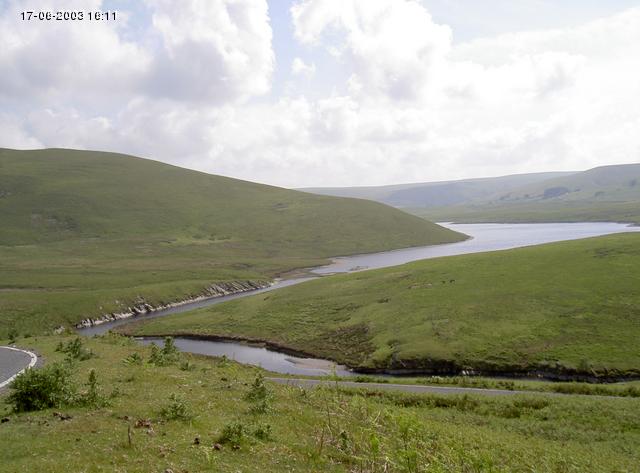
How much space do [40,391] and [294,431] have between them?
12.1 meters

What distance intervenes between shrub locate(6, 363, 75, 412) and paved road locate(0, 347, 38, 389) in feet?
31.0

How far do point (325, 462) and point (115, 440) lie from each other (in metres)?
8.22

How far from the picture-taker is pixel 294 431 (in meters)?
22.8

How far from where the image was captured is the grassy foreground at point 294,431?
16.9 metres

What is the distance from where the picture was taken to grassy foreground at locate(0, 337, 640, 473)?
1691 cm

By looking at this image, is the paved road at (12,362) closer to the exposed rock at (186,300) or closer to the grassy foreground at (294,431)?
the grassy foreground at (294,431)

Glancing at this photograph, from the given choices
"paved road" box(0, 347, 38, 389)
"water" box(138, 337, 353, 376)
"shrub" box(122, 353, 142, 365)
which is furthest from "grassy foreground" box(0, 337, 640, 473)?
"water" box(138, 337, 353, 376)

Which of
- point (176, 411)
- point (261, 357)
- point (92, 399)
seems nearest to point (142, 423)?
point (176, 411)

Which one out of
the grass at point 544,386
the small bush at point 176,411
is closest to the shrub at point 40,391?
the small bush at point 176,411

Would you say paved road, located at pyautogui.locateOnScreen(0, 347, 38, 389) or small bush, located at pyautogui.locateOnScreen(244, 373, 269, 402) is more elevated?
small bush, located at pyautogui.locateOnScreen(244, 373, 269, 402)

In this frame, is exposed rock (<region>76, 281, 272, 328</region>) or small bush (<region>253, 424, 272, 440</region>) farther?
exposed rock (<region>76, 281, 272, 328</region>)

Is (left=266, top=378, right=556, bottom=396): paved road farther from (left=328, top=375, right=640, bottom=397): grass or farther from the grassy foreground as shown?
the grassy foreground

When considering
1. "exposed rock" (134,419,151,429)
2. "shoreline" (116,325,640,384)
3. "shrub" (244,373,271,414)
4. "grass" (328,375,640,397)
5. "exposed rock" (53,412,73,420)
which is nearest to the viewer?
"exposed rock" (134,419,151,429)

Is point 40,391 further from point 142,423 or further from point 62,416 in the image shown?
point 142,423
